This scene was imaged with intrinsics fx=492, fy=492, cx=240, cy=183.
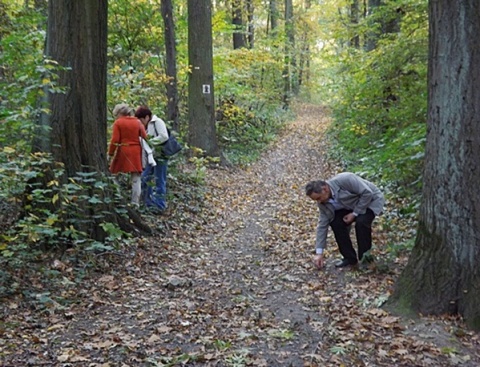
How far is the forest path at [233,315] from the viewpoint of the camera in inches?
163

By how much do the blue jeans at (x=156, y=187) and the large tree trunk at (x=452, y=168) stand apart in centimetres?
528

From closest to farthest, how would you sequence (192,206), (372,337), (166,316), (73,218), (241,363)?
(241,363) → (372,337) → (166,316) → (73,218) → (192,206)

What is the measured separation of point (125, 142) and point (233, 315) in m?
3.97

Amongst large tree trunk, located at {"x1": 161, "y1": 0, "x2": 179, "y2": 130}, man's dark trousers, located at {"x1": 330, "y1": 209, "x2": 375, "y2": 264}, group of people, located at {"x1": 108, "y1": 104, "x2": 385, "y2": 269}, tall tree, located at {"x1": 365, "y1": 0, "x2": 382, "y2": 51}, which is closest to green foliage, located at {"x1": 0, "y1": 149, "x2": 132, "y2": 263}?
group of people, located at {"x1": 108, "y1": 104, "x2": 385, "y2": 269}

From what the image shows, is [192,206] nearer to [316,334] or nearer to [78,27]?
[78,27]

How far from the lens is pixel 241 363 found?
159 inches

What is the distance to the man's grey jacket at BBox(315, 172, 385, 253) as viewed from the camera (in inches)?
246

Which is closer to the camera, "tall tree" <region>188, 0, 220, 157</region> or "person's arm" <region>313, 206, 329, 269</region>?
"person's arm" <region>313, 206, 329, 269</region>

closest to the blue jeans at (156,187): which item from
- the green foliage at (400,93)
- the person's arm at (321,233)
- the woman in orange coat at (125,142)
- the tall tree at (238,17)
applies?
the woman in orange coat at (125,142)

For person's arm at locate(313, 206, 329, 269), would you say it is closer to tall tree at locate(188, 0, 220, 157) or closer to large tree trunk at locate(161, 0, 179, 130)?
large tree trunk at locate(161, 0, 179, 130)

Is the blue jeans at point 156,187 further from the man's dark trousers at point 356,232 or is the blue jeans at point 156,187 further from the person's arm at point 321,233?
the man's dark trousers at point 356,232

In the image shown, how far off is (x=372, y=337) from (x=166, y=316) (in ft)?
6.80

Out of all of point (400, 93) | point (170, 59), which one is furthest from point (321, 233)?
point (170, 59)

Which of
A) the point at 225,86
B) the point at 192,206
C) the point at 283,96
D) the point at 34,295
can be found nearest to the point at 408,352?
the point at 34,295
